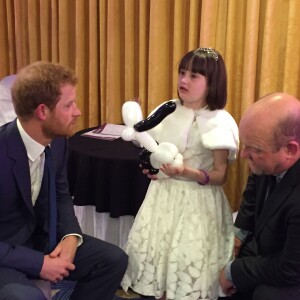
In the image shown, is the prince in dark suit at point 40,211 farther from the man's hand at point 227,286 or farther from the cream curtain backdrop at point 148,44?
the cream curtain backdrop at point 148,44

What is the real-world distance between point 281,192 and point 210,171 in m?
0.40

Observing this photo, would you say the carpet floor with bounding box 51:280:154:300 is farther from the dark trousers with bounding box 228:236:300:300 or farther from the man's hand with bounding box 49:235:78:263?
the dark trousers with bounding box 228:236:300:300

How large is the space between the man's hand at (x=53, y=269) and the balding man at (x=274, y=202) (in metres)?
0.57

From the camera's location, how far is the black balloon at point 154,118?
167cm

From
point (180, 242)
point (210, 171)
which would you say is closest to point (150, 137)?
point (210, 171)

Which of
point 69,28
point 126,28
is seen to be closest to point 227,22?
point 126,28

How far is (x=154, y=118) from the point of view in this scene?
1676 mm

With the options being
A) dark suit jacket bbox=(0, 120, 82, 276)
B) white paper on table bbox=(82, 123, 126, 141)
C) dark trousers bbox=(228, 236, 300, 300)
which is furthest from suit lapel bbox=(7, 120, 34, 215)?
white paper on table bbox=(82, 123, 126, 141)

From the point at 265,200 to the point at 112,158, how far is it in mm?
878

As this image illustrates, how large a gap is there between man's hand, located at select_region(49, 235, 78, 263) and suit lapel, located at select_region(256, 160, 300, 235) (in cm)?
68

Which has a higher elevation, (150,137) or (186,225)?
(150,137)

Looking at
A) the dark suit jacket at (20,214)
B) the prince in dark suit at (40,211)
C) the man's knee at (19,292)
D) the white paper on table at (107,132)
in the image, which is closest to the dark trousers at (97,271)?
the prince in dark suit at (40,211)

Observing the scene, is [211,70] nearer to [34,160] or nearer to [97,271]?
[34,160]

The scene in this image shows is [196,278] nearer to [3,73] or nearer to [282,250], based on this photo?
[282,250]
